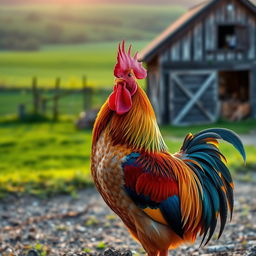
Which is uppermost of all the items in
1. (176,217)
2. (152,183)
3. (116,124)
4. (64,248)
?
(116,124)

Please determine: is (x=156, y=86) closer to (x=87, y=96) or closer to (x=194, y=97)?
(x=194, y=97)

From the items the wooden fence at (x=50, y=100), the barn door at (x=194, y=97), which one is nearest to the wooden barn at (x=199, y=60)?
the barn door at (x=194, y=97)

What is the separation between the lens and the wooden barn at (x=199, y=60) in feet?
58.8

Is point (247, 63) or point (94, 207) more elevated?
point (247, 63)

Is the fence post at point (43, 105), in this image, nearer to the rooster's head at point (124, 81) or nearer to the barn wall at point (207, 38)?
the barn wall at point (207, 38)

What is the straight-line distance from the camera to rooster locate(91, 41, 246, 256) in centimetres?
413

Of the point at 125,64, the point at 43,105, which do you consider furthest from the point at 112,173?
the point at 43,105

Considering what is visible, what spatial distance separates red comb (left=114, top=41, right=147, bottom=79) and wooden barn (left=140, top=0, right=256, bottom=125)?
13.2m

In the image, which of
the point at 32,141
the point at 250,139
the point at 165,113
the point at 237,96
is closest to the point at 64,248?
the point at 32,141

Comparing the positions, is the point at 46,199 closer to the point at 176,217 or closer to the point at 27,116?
the point at 176,217

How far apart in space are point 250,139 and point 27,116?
27.2 ft

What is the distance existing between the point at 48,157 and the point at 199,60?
8.04 metres

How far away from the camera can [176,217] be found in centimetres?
426

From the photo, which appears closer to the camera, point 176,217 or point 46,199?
point 176,217
